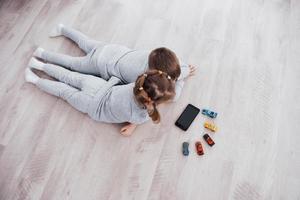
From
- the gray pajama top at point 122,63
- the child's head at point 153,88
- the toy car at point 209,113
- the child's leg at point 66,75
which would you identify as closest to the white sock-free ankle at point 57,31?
the child's leg at point 66,75

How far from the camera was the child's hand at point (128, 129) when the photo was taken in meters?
1.49

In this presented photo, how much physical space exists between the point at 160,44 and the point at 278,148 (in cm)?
88

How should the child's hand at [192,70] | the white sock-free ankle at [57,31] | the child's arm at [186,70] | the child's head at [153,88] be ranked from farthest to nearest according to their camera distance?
the white sock-free ankle at [57,31] < the child's hand at [192,70] < the child's arm at [186,70] < the child's head at [153,88]

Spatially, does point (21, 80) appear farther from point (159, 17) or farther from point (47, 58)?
point (159, 17)

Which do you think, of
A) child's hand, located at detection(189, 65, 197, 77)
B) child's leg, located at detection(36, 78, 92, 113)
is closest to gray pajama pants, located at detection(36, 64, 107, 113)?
child's leg, located at detection(36, 78, 92, 113)

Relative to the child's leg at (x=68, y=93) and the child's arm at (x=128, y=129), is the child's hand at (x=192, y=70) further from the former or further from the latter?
the child's leg at (x=68, y=93)

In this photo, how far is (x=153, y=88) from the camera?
3.68 ft

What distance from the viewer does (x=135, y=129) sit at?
5.05 ft

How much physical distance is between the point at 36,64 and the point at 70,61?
21 centimetres

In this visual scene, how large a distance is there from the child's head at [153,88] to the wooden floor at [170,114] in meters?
0.40

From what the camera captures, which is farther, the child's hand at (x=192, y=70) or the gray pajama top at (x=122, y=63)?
the child's hand at (x=192, y=70)

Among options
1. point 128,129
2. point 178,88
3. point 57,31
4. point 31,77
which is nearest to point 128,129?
point 128,129

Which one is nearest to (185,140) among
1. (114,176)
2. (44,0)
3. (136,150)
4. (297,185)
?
(136,150)

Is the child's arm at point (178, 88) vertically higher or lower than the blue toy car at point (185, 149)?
higher
